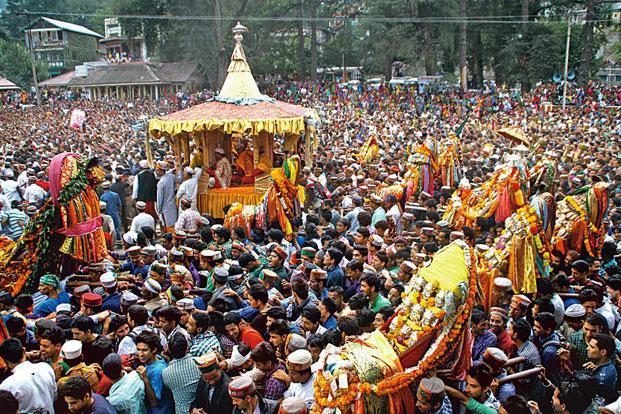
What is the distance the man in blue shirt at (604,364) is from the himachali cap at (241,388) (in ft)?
7.81

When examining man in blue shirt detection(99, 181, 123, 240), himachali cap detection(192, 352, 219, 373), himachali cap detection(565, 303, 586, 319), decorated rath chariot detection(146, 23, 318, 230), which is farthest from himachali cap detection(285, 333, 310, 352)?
man in blue shirt detection(99, 181, 123, 240)

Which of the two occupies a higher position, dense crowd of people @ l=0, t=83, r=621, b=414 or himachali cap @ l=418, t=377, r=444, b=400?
himachali cap @ l=418, t=377, r=444, b=400

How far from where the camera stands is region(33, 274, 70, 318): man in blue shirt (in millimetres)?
5738

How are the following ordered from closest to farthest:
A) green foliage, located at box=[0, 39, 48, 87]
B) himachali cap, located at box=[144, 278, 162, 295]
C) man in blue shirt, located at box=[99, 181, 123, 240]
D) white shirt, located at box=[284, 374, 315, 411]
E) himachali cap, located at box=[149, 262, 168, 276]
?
white shirt, located at box=[284, 374, 315, 411] < himachali cap, located at box=[144, 278, 162, 295] < himachali cap, located at box=[149, 262, 168, 276] < man in blue shirt, located at box=[99, 181, 123, 240] < green foliage, located at box=[0, 39, 48, 87]

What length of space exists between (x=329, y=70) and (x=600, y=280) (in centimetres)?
3666

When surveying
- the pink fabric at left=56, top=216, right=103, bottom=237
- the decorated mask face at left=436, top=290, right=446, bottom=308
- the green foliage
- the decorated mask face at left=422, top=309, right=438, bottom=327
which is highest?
the green foliage

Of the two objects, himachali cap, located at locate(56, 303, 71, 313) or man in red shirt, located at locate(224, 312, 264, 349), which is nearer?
man in red shirt, located at locate(224, 312, 264, 349)

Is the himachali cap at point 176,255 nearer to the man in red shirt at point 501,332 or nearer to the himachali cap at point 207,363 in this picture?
the himachali cap at point 207,363

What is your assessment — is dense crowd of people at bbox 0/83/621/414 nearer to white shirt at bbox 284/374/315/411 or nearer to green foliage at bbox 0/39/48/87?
white shirt at bbox 284/374/315/411

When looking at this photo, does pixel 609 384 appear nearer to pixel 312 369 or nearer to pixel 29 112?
pixel 312 369

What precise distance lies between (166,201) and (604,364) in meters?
8.27

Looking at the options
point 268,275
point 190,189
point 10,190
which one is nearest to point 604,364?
point 268,275

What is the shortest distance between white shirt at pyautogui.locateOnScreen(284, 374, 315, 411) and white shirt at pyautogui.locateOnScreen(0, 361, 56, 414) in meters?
1.57

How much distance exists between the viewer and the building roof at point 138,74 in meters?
39.7
